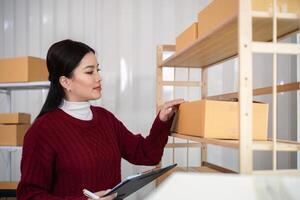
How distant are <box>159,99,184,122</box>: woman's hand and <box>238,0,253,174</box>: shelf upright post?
0.61 m

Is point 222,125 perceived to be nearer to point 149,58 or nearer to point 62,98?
point 62,98

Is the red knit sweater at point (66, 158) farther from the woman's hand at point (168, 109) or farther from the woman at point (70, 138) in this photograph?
the woman's hand at point (168, 109)

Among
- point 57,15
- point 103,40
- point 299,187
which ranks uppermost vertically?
point 57,15

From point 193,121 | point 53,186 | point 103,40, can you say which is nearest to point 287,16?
point 193,121

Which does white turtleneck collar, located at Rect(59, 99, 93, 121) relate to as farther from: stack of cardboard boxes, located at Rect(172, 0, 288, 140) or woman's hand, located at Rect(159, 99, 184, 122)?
stack of cardboard boxes, located at Rect(172, 0, 288, 140)

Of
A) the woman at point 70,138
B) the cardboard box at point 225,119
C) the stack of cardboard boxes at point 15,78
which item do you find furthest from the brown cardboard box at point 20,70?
the cardboard box at point 225,119

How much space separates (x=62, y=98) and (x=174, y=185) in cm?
97

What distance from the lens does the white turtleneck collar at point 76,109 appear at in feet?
4.86

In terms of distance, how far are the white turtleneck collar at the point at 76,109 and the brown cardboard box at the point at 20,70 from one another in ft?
2.63

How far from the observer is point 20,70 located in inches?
85.7

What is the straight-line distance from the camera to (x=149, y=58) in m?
2.67

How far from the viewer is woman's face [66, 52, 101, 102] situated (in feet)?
4.72

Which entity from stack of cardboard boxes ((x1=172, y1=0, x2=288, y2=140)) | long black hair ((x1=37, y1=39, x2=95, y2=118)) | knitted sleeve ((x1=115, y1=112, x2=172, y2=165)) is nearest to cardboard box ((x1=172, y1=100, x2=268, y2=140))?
stack of cardboard boxes ((x1=172, y1=0, x2=288, y2=140))

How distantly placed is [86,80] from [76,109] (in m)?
0.15
